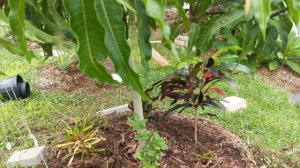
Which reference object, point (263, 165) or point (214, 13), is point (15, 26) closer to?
point (214, 13)

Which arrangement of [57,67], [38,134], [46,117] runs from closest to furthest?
1. [38,134]
2. [46,117]
3. [57,67]

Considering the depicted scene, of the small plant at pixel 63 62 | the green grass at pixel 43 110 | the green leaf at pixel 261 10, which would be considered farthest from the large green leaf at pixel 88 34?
the small plant at pixel 63 62

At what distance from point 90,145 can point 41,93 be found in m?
1.66

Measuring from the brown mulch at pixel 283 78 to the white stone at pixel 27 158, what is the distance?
8.77 ft

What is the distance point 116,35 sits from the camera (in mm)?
855

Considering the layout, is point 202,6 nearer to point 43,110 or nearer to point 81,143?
point 81,143

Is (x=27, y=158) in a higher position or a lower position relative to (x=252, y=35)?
lower

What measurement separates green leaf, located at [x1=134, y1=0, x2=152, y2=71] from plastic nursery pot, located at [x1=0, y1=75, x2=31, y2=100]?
248 centimetres

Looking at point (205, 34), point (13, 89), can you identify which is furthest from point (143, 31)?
point (13, 89)

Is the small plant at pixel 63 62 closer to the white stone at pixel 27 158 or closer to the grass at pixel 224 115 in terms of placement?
the grass at pixel 224 115

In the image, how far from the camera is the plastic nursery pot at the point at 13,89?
10.7 ft

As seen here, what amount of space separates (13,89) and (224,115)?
68.4 inches

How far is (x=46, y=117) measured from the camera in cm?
297

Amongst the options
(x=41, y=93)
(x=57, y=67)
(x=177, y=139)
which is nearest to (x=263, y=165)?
(x=177, y=139)
